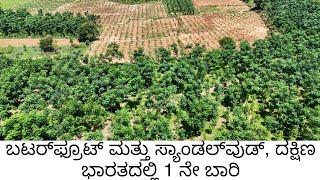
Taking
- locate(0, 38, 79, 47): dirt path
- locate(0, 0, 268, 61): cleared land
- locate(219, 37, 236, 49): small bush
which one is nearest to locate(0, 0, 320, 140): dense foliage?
locate(219, 37, 236, 49): small bush

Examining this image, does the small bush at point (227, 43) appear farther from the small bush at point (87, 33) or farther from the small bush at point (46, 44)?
the small bush at point (46, 44)

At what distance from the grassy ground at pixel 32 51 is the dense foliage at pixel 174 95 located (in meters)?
6.78

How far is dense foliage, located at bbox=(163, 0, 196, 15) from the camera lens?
118m

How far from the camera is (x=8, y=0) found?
465 feet

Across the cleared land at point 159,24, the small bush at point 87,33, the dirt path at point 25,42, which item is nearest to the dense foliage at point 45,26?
the small bush at point 87,33

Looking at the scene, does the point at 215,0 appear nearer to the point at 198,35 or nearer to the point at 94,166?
the point at 198,35

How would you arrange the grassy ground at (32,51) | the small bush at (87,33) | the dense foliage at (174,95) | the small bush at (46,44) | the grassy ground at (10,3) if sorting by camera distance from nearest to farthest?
the dense foliage at (174,95) → the grassy ground at (32,51) → the small bush at (46,44) → the small bush at (87,33) → the grassy ground at (10,3)

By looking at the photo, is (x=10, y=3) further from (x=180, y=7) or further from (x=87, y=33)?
(x=180, y=7)

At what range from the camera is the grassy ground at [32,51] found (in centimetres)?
9156

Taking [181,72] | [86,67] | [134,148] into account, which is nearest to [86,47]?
[86,67]

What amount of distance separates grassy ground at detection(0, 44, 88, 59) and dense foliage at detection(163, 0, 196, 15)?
33.8 meters

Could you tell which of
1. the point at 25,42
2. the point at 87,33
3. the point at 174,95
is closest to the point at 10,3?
the point at 25,42

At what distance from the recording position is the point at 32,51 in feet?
310

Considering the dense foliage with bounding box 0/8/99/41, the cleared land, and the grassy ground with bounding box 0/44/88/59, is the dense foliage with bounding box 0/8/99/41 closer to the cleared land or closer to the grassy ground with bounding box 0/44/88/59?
the cleared land
